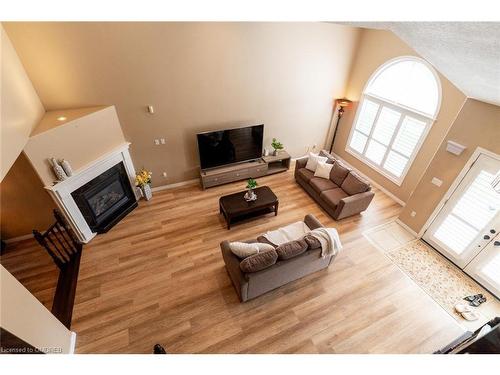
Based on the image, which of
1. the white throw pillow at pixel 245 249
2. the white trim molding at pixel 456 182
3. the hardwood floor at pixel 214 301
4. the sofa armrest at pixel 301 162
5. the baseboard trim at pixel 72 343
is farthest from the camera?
the sofa armrest at pixel 301 162

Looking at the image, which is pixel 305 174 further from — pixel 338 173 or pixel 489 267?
pixel 489 267

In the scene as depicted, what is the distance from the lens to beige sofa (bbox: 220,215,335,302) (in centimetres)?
306

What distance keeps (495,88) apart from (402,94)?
2.81 m

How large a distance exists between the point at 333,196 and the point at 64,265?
502 centimetres

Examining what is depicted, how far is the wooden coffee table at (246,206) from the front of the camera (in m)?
4.41

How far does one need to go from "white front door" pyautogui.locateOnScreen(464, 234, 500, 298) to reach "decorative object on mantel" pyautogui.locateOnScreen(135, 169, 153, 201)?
6.11 m

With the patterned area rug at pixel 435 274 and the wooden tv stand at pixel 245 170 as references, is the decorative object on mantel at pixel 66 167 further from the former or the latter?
the patterned area rug at pixel 435 274

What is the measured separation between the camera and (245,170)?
5746 millimetres

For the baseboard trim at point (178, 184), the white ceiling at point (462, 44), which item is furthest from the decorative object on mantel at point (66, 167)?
the white ceiling at point (462, 44)

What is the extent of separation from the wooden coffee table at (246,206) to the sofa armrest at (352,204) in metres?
1.26

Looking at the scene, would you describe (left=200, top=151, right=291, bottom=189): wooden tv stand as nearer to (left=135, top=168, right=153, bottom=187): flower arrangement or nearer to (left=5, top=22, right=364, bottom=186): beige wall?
(left=5, top=22, right=364, bottom=186): beige wall

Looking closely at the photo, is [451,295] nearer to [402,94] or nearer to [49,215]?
[402,94]

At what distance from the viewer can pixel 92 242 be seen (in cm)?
425
